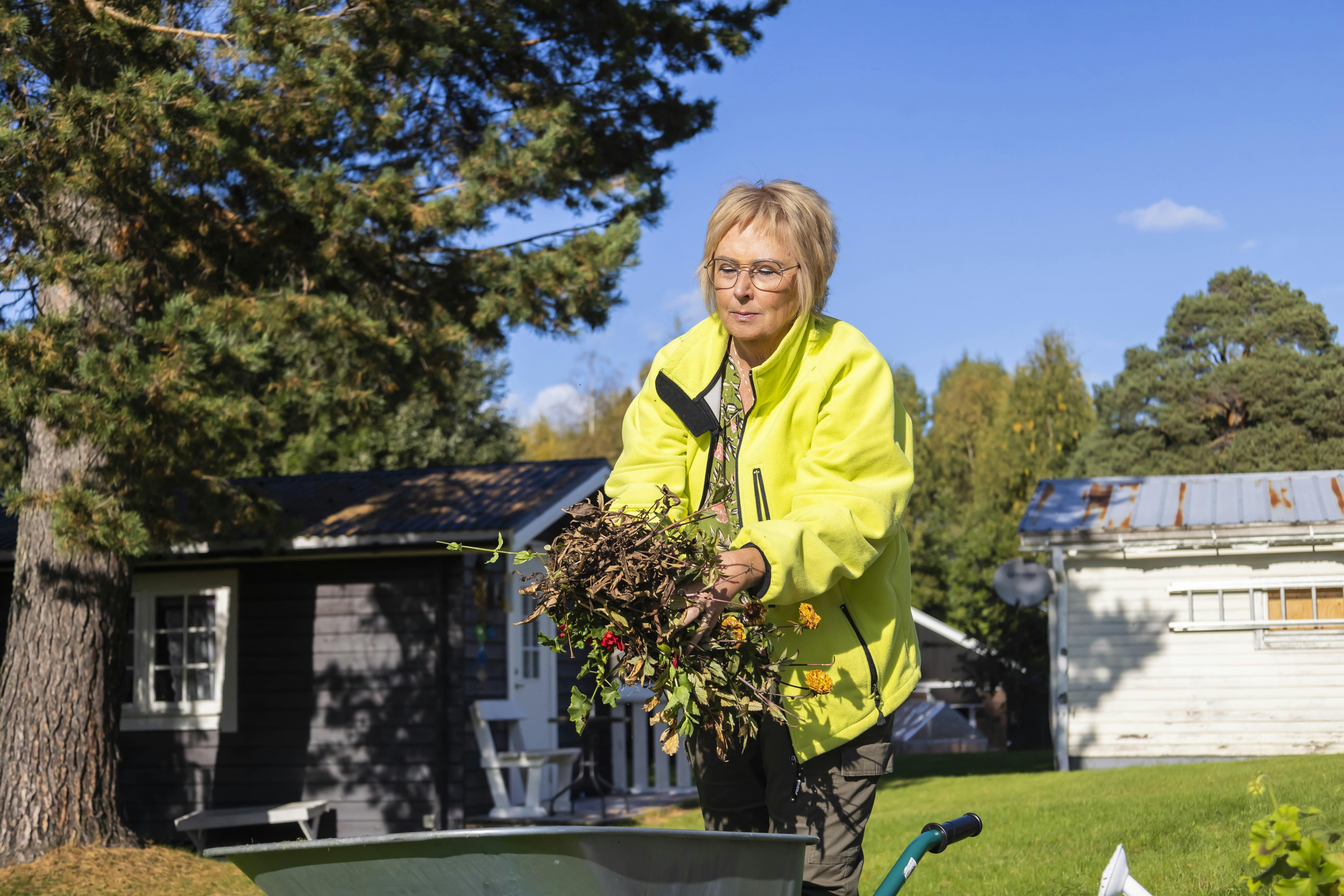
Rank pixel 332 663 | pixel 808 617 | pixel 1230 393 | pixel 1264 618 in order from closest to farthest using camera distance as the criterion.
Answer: pixel 808 617 < pixel 332 663 < pixel 1264 618 < pixel 1230 393

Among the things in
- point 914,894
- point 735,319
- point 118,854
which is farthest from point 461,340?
point 735,319

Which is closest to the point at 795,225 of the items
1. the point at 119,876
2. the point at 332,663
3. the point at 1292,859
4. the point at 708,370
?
the point at 708,370

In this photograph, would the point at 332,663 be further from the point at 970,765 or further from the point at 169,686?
the point at 970,765

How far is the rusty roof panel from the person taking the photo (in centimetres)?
1331

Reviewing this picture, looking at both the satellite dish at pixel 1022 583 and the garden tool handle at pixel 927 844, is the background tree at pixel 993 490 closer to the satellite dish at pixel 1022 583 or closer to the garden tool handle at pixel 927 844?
the satellite dish at pixel 1022 583

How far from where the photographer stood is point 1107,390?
91.7ft

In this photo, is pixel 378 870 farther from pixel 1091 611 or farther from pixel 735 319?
pixel 1091 611

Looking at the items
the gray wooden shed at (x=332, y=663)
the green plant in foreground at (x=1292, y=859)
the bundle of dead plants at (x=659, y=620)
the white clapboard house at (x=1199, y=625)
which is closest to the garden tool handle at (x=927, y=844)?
the bundle of dead plants at (x=659, y=620)

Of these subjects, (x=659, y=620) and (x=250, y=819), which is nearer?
(x=659, y=620)

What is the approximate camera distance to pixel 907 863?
1.95m

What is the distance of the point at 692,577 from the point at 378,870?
592mm

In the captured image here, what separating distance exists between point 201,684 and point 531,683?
120 inches

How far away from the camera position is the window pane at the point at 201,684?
10.9 metres

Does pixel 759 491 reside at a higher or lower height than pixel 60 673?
higher
